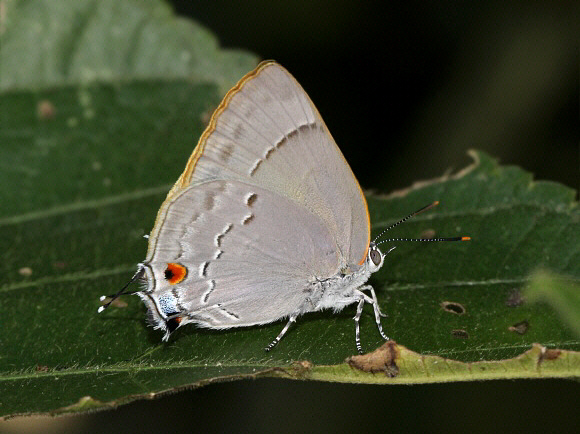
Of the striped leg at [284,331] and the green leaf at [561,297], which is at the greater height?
the green leaf at [561,297]

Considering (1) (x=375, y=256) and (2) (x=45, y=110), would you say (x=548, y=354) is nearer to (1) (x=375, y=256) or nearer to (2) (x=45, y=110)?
(1) (x=375, y=256)

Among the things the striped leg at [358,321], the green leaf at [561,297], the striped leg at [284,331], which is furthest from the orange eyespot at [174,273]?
the green leaf at [561,297]

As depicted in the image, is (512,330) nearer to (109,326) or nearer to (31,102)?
(109,326)

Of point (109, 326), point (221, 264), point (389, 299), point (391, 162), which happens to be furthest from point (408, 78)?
point (109, 326)

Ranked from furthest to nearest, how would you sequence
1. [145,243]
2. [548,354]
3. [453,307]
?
[145,243]
[453,307]
[548,354]

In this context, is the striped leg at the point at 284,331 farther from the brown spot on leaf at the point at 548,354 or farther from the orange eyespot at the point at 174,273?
the brown spot on leaf at the point at 548,354

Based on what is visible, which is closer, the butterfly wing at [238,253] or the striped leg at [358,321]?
the striped leg at [358,321]

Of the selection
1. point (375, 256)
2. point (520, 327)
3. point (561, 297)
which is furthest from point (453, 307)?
point (561, 297)

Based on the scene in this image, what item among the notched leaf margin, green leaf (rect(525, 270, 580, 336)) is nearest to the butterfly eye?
the notched leaf margin
